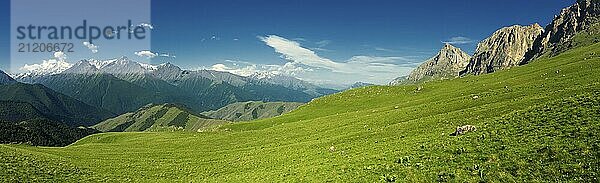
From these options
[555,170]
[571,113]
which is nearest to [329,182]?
[555,170]

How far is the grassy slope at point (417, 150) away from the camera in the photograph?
2236cm

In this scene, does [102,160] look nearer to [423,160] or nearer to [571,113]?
[423,160]

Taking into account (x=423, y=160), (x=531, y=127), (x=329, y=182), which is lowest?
(x=329, y=182)

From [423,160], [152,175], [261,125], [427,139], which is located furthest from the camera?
[261,125]

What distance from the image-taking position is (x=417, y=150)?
1201 inches

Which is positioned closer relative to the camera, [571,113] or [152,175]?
[571,113]

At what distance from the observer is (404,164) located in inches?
1093

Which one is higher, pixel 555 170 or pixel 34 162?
pixel 555 170

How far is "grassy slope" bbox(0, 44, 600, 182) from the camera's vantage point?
22359 mm

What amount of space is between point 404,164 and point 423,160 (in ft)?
4.61

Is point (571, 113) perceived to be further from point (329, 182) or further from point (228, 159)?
point (228, 159)

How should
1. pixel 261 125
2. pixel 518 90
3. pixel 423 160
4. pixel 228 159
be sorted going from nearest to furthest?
1. pixel 423 160
2. pixel 228 159
3. pixel 518 90
4. pixel 261 125

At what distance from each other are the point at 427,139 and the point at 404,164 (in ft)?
22.5

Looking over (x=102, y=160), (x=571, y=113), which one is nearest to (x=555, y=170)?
(x=571, y=113)
